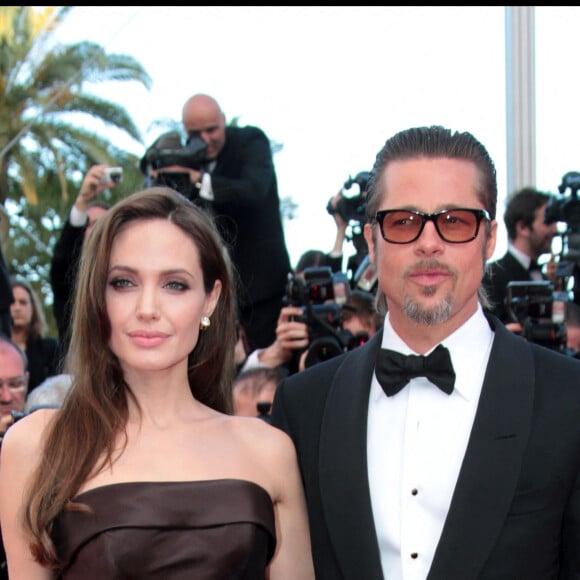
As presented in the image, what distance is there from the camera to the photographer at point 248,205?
15.9 ft

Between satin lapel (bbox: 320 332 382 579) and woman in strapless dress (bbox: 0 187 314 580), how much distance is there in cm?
23

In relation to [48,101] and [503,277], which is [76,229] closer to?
[503,277]

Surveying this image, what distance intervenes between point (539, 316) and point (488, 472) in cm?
209

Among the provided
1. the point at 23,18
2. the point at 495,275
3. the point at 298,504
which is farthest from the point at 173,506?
the point at 23,18

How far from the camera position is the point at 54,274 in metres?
5.10

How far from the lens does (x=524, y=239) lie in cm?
535

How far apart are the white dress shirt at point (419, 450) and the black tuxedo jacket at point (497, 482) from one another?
41 mm

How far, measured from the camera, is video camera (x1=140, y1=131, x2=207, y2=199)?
4.70 metres

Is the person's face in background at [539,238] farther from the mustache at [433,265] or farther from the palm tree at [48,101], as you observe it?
the palm tree at [48,101]

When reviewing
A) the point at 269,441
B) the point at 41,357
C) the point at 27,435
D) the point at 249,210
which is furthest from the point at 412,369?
the point at 41,357

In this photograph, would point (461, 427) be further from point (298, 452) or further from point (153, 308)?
point (153, 308)

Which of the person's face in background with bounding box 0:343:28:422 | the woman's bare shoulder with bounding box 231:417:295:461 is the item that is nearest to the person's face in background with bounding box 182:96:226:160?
the person's face in background with bounding box 0:343:28:422

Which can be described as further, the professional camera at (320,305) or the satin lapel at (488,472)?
the professional camera at (320,305)

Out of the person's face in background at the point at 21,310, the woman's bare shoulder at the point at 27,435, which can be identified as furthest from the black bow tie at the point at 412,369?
the person's face in background at the point at 21,310
